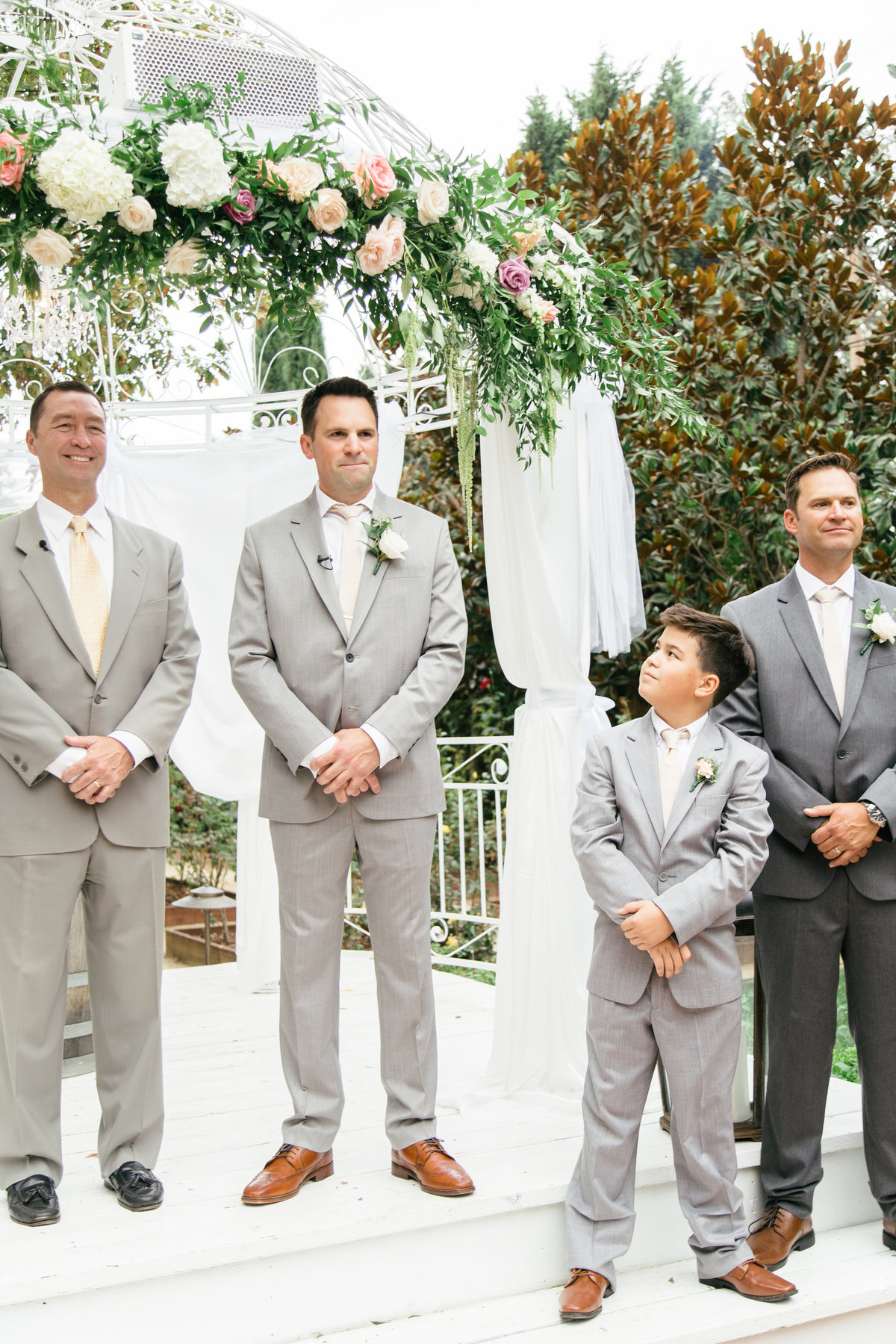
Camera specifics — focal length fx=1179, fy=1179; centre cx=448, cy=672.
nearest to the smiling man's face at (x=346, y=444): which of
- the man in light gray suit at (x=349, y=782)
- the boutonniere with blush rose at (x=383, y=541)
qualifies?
the man in light gray suit at (x=349, y=782)

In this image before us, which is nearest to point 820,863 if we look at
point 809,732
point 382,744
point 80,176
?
point 809,732

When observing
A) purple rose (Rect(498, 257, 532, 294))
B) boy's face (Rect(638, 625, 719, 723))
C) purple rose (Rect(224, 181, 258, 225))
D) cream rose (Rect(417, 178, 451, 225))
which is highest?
cream rose (Rect(417, 178, 451, 225))

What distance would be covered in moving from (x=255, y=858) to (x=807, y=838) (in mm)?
3051

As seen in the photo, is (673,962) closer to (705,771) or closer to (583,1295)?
(705,771)

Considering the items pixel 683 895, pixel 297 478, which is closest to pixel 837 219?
pixel 297 478

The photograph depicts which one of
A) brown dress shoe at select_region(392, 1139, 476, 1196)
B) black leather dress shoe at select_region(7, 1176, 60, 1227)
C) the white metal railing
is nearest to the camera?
black leather dress shoe at select_region(7, 1176, 60, 1227)

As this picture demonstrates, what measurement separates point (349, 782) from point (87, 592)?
2.83ft

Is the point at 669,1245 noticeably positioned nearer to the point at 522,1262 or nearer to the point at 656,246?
the point at 522,1262

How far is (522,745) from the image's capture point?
4055 millimetres

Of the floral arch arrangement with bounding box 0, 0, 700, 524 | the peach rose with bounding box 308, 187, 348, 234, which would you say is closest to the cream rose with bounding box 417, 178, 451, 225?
the floral arch arrangement with bounding box 0, 0, 700, 524

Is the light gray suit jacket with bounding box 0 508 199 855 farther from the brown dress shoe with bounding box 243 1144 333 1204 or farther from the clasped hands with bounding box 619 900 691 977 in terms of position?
the clasped hands with bounding box 619 900 691 977

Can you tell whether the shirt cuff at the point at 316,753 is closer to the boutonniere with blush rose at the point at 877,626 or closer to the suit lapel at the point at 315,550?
the suit lapel at the point at 315,550

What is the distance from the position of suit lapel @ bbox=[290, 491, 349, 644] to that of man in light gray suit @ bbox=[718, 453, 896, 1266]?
3.51 feet

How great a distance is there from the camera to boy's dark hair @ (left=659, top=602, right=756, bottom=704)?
115 inches
